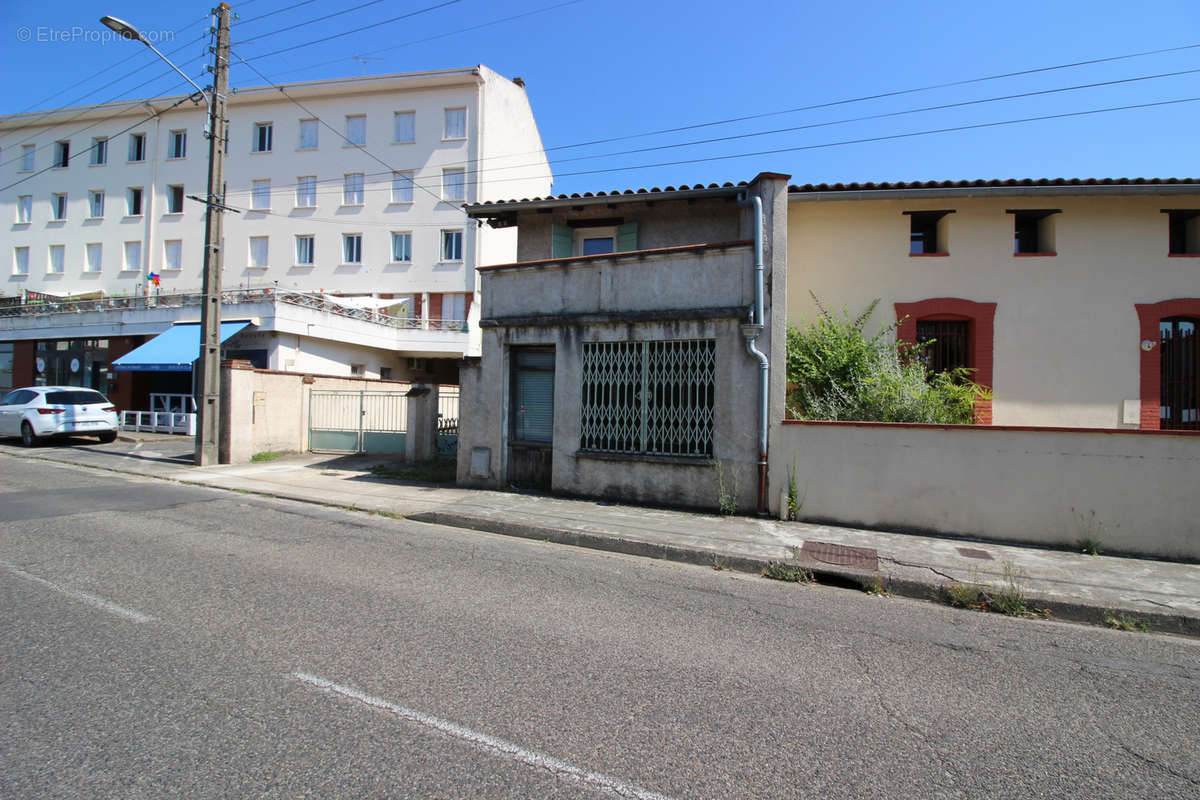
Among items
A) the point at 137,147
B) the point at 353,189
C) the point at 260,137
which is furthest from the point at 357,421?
the point at 137,147

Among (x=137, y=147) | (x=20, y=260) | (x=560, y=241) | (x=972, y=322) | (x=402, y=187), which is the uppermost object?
(x=137, y=147)

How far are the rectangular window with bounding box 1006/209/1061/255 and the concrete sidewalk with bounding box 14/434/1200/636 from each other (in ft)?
20.4

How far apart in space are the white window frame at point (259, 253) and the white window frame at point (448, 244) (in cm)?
994

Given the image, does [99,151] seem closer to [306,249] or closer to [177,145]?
[177,145]

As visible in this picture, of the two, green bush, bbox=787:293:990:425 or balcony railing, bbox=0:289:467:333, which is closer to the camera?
green bush, bbox=787:293:990:425

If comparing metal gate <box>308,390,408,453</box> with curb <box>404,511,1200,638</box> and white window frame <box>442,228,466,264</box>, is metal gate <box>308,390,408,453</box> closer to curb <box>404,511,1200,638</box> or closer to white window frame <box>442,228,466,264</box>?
curb <box>404,511,1200,638</box>

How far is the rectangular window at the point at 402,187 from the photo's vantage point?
31141 millimetres

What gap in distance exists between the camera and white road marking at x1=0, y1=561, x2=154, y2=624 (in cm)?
465

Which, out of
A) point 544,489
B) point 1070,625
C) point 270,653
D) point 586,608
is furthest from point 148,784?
point 544,489

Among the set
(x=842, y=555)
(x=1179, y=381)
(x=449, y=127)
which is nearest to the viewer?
(x=842, y=555)

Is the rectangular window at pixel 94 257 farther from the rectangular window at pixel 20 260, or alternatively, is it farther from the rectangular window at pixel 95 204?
the rectangular window at pixel 20 260

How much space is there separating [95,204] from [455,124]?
22.4 m

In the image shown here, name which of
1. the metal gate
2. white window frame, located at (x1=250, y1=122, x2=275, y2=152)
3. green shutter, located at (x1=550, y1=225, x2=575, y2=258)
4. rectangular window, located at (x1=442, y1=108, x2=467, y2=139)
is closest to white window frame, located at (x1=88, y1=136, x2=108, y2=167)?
white window frame, located at (x1=250, y1=122, x2=275, y2=152)

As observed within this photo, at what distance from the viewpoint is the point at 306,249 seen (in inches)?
1270
